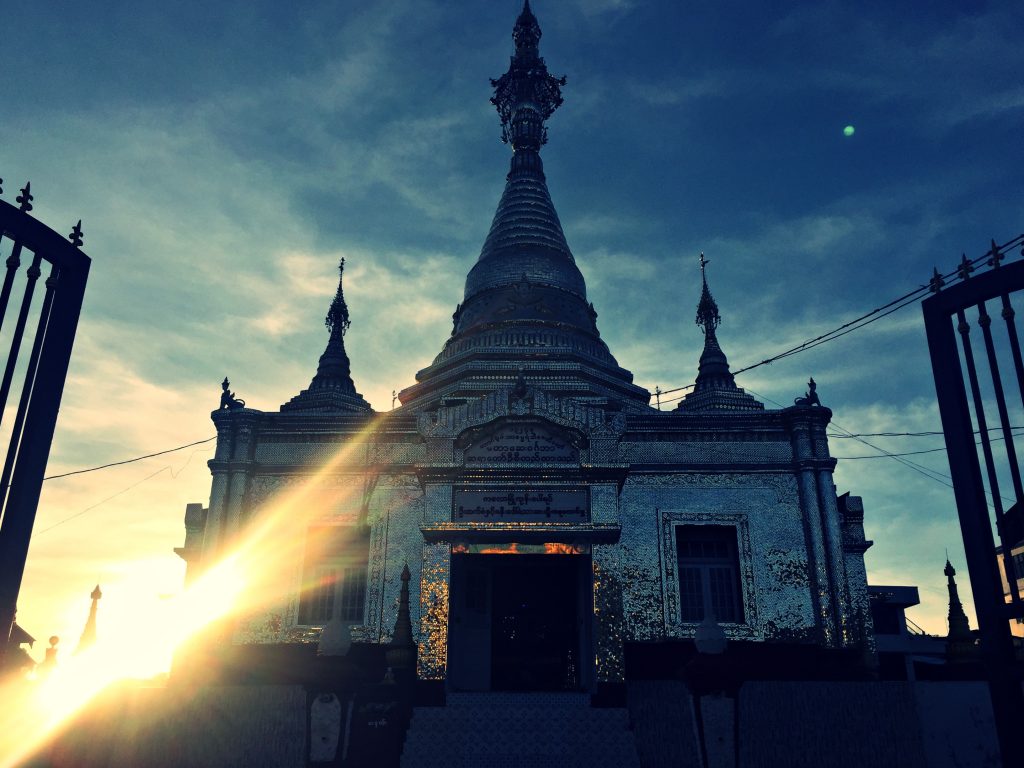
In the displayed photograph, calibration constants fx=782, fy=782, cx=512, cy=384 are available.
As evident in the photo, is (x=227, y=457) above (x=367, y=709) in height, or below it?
above

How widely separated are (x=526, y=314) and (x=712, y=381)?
29.5 feet

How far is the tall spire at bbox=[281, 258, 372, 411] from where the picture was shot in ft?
90.1

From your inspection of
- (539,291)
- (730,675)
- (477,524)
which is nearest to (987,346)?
(730,675)

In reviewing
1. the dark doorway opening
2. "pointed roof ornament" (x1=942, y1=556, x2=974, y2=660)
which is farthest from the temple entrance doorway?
"pointed roof ornament" (x1=942, y1=556, x2=974, y2=660)

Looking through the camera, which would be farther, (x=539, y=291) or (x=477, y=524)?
(x=539, y=291)

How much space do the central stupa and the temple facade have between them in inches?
129

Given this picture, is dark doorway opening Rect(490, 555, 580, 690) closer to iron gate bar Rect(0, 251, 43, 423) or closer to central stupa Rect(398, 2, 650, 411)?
central stupa Rect(398, 2, 650, 411)

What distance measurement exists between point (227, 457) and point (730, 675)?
14007 millimetres

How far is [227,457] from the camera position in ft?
63.5

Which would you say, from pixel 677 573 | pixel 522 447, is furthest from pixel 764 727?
pixel 522 447

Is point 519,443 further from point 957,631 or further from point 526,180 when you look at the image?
point 526,180

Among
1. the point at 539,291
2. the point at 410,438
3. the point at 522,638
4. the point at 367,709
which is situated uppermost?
the point at 539,291

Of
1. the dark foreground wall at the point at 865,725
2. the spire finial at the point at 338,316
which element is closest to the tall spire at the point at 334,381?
the spire finial at the point at 338,316

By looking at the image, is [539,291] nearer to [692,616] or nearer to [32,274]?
[692,616]
